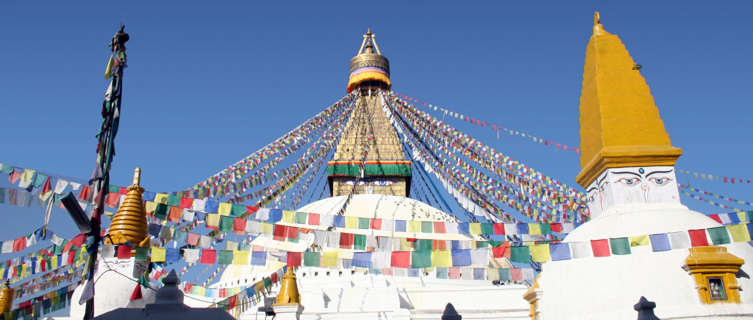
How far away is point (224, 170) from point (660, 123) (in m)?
9.89

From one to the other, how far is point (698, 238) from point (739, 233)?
0.45m

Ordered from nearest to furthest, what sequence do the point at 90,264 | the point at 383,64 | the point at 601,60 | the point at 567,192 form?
1. the point at 90,264
2. the point at 601,60
3. the point at 567,192
4. the point at 383,64

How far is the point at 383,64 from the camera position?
88.3 feet

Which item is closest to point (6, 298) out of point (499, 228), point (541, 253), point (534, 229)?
point (499, 228)

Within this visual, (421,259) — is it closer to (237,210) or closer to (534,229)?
(534,229)

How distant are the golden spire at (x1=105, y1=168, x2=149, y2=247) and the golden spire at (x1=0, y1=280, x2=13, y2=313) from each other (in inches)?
159

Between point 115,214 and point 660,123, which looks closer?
point 660,123

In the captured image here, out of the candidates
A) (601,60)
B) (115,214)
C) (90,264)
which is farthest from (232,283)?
(601,60)

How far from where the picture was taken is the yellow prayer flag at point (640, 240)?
7023 mm

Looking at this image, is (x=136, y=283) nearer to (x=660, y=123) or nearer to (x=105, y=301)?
(x=105, y=301)

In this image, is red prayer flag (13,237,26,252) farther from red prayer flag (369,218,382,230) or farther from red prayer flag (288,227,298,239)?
red prayer flag (369,218,382,230)

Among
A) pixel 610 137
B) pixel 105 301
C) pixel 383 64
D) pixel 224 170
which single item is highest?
pixel 383 64

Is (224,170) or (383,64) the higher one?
(383,64)

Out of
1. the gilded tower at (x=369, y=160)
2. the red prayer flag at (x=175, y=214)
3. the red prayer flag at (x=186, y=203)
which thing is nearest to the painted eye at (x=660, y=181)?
the red prayer flag at (x=186, y=203)
